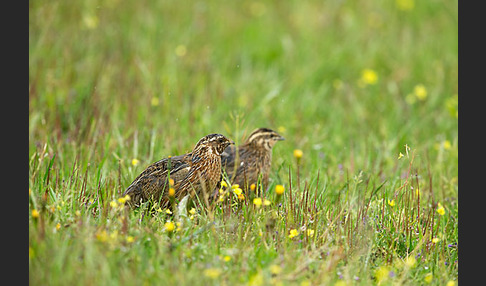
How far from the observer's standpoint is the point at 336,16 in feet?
41.9

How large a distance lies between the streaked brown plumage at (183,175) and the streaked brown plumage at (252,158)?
0.58 metres

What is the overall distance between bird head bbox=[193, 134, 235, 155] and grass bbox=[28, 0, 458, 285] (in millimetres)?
464

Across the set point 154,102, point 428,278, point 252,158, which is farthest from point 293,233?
point 154,102

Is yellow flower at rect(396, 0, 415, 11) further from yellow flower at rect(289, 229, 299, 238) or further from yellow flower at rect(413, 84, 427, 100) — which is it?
yellow flower at rect(289, 229, 299, 238)

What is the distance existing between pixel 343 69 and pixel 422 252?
5934 mm

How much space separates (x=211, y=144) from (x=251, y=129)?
2.38 metres

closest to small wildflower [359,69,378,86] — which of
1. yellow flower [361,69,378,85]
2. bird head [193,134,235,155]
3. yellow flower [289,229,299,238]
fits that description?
yellow flower [361,69,378,85]

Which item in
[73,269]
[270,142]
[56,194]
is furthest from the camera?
[270,142]

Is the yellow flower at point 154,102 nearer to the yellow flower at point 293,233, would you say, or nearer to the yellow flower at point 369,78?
the yellow flower at point 369,78

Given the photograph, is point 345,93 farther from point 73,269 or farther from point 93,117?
point 73,269

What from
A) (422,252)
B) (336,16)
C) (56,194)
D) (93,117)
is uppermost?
(336,16)

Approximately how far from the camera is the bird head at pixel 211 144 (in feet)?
21.6

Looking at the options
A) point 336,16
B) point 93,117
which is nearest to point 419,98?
point 336,16

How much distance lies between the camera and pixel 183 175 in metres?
6.48
